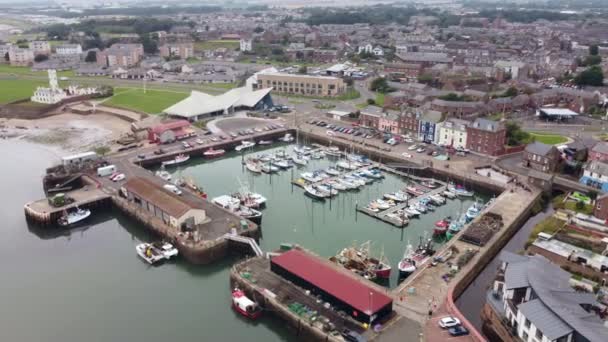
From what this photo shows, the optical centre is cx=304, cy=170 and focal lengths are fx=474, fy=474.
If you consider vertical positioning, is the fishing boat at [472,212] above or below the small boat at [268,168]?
below

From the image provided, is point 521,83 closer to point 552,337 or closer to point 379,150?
point 379,150

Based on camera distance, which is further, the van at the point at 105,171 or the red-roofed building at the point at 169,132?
the red-roofed building at the point at 169,132

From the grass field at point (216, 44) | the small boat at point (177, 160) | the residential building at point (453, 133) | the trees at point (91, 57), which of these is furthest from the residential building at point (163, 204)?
the grass field at point (216, 44)

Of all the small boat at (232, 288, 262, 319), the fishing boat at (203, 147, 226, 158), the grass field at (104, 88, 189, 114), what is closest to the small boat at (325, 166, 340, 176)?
the fishing boat at (203, 147, 226, 158)

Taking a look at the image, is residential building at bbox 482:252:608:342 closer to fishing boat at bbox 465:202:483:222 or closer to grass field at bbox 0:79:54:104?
fishing boat at bbox 465:202:483:222

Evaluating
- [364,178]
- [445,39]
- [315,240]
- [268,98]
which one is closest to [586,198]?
[364,178]

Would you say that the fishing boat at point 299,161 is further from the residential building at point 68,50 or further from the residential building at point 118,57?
the residential building at point 68,50
